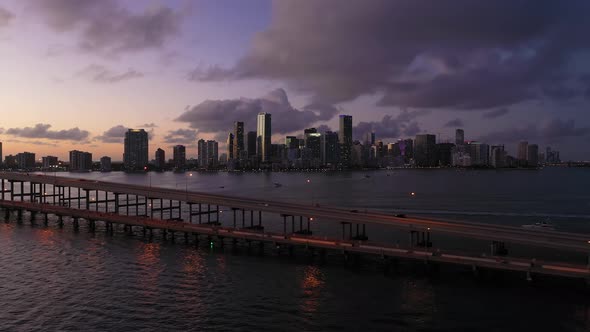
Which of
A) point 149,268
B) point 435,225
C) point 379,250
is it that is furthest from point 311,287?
point 149,268

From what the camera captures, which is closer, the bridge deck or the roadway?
the bridge deck

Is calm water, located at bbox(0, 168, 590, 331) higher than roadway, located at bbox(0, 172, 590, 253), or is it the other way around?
roadway, located at bbox(0, 172, 590, 253)

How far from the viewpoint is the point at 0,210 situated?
12150 cm

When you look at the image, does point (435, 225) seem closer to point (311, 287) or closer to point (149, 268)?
point (311, 287)

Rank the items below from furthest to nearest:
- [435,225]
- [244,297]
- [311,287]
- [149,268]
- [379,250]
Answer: [149,268] < [435,225] < [379,250] < [311,287] < [244,297]

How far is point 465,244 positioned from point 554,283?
25587 mm

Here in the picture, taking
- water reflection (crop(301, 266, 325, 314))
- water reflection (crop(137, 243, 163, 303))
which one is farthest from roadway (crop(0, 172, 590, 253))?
water reflection (crop(137, 243, 163, 303))

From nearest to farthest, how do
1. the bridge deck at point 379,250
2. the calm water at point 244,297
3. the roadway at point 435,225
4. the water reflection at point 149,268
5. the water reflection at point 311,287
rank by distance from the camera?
the calm water at point 244,297 → the water reflection at point 311,287 → the bridge deck at point 379,250 → the water reflection at point 149,268 → the roadway at point 435,225

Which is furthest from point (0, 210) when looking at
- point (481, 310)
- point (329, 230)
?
point (481, 310)

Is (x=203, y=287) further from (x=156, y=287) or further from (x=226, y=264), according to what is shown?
(x=226, y=264)

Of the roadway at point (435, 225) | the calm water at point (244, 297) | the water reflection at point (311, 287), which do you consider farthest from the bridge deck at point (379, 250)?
the water reflection at point (311, 287)

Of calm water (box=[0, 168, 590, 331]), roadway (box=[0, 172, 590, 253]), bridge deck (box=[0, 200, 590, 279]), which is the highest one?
roadway (box=[0, 172, 590, 253])

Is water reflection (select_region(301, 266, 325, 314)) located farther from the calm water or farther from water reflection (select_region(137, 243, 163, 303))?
water reflection (select_region(137, 243, 163, 303))

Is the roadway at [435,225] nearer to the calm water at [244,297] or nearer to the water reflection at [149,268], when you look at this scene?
the calm water at [244,297]
